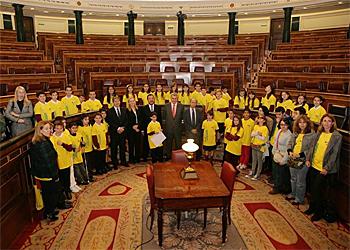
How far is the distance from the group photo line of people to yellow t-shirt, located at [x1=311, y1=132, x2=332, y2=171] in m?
0.01

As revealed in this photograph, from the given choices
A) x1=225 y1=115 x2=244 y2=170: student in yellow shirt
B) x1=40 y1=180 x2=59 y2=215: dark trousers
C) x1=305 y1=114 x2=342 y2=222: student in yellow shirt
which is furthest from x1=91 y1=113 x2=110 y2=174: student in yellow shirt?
x1=305 y1=114 x2=342 y2=222: student in yellow shirt

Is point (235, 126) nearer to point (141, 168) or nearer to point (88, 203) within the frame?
point (141, 168)

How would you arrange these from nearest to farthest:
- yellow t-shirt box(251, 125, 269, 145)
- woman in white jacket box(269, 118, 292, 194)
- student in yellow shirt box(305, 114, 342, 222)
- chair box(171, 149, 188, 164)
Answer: student in yellow shirt box(305, 114, 342, 222) < chair box(171, 149, 188, 164) < woman in white jacket box(269, 118, 292, 194) < yellow t-shirt box(251, 125, 269, 145)

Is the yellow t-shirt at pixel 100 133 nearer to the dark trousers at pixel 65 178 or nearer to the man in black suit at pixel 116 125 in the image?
the man in black suit at pixel 116 125

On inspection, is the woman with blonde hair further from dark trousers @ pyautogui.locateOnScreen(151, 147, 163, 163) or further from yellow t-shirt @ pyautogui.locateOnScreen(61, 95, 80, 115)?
dark trousers @ pyautogui.locateOnScreen(151, 147, 163, 163)

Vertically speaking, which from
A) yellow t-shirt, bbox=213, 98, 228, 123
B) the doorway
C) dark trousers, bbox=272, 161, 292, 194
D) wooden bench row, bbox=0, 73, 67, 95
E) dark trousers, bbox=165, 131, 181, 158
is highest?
the doorway

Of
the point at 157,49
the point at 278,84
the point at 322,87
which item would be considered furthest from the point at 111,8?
the point at 322,87

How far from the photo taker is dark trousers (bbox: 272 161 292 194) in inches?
198

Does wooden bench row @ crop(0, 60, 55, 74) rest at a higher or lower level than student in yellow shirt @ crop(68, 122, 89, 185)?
higher

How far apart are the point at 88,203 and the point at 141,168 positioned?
71.6 inches

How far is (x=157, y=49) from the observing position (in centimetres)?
1405

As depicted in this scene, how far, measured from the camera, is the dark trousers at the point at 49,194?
4.08m

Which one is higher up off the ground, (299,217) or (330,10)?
(330,10)

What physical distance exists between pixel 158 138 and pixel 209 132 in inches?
45.4
